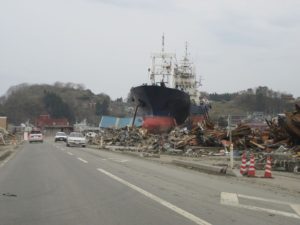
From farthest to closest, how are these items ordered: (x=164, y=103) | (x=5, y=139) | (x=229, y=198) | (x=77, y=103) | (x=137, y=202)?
(x=77, y=103), (x=164, y=103), (x=5, y=139), (x=229, y=198), (x=137, y=202)

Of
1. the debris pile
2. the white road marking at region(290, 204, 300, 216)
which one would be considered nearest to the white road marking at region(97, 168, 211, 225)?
the white road marking at region(290, 204, 300, 216)

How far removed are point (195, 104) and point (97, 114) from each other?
10295cm

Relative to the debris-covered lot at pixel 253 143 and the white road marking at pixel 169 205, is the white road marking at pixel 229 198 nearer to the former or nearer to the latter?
the white road marking at pixel 169 205

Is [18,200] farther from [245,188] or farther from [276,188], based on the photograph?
[276,188]

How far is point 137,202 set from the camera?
39.8ft

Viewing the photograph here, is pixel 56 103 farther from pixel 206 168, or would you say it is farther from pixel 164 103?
pixel 206 168

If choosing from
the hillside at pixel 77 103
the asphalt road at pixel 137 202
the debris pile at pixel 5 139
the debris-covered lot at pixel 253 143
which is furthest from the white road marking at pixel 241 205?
the hillside at pixel 77 103

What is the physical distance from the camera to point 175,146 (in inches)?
1741

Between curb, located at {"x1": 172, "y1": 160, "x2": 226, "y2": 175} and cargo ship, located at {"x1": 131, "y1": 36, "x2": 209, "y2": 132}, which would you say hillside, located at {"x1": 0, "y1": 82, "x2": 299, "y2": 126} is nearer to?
cargo ship, located at {"x1": 131, "y1": 36, "x2": 209, "y2": 132}

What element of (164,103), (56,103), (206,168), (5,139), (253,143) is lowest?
(206,168)

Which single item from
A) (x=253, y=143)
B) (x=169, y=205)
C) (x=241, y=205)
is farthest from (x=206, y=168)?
(x=253, y=143)

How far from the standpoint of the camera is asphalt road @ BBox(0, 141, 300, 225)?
9.85 meters

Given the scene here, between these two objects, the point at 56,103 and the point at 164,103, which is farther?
the point at 56,103

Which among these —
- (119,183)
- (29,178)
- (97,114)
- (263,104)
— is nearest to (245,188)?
(119,183)
